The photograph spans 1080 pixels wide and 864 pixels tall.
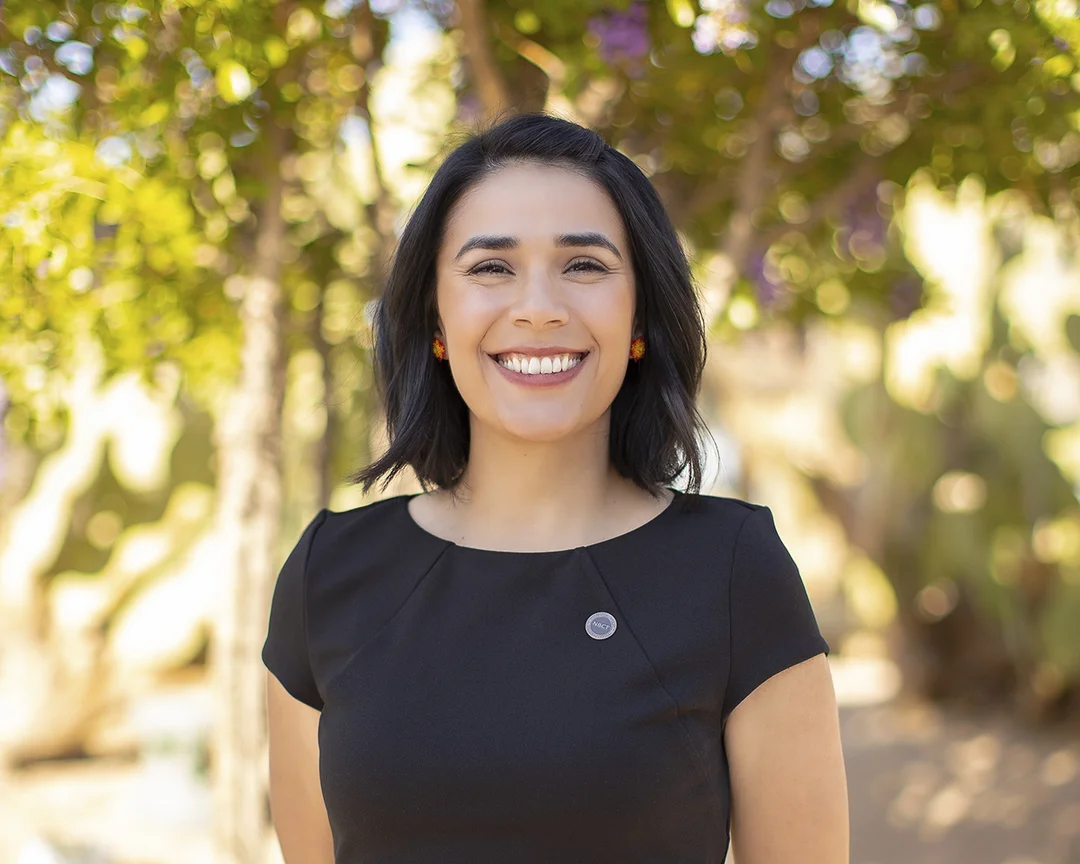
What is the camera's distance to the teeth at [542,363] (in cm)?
165

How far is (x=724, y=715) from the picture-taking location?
5.15 feet

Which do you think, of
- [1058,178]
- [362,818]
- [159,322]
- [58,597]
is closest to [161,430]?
[58,597]

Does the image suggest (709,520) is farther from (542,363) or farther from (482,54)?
(482,54)

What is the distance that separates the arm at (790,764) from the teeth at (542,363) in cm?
50

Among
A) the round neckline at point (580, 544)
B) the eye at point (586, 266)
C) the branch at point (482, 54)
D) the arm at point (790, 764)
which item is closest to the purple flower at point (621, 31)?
the branch at point (482, 54)

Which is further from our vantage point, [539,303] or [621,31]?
[621,31]

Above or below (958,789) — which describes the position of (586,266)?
above

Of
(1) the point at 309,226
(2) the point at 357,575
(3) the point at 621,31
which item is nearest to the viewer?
(2) the point at 357,575

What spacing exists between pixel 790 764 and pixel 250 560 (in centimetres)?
171

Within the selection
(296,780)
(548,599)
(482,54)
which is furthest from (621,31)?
(296,780)

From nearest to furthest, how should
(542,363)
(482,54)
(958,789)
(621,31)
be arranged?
(542,363), (621,31), (482,54), (958,789)

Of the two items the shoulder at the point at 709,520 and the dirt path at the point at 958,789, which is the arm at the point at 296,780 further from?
the dirt path at the point at 958,789

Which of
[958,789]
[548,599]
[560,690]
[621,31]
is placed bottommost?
[958,789]

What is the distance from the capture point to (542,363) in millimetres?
1651
